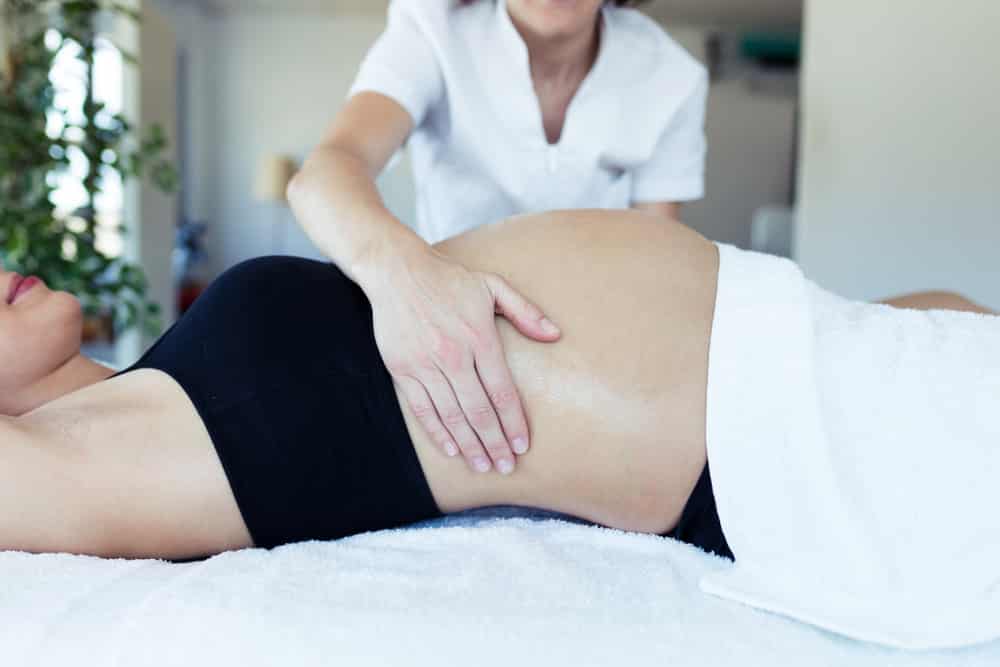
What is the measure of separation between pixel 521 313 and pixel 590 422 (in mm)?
130

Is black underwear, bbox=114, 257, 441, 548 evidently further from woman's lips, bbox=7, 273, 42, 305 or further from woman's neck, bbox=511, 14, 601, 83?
woman's neck, bbox=511, 14, 601, 83

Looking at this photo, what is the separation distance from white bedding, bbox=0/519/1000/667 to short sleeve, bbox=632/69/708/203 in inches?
39.4

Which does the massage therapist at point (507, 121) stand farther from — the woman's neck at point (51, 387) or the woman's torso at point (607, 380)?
the woman's neck at point (51, 387)

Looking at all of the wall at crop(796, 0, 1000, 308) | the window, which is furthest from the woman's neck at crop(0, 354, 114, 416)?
the wall at crop(796, 0, 1000, 308)

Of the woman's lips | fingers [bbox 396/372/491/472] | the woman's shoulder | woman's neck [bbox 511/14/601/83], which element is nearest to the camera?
fingers [bbox 396/372/491/472]

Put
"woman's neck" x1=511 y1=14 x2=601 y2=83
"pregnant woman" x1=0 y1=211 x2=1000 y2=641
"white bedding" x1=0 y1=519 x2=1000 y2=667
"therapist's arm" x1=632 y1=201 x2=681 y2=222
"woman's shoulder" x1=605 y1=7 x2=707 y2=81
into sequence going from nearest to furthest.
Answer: "white bedding" x1=0 y1=519 x2=1000 y2=667 < "pregnant woman" x1=0 y1=211 x2=1000 y2=641 < "woman's neck" x1=511 y1=14 x2=601 y2=83 < "woman's shoulder" x1=605 y1=7 x2=707 y2=81 < "therapist's arm" x1=632 y1=201 x2=681 y2=222

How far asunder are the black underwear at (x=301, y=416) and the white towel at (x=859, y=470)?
0.10 meters

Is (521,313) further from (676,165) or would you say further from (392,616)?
(676,165)

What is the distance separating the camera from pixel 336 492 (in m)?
0.92

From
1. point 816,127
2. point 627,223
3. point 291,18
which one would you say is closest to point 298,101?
point 291,18

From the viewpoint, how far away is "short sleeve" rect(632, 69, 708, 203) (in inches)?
66.6

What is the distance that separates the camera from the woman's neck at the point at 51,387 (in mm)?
1103

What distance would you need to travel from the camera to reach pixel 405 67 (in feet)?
4.58

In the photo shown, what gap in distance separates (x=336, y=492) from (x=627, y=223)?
0.44m
